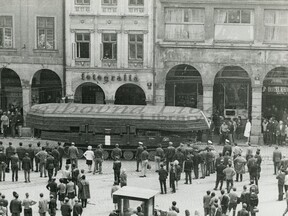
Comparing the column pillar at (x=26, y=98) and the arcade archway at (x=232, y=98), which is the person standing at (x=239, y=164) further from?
the column pillar at (x=26, y=98)

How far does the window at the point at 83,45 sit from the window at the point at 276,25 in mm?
11562

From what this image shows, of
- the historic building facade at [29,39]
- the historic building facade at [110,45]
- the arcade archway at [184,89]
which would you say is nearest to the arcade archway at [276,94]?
the arcade archway at [184,89]

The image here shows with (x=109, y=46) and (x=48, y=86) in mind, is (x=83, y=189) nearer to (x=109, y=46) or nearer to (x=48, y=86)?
(x=109, y=46)

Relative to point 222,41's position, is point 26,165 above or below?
below

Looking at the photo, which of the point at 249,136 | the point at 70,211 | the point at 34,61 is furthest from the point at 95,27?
the point at 70,211

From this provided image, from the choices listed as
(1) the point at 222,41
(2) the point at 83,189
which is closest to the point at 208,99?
(1) the point at 222,41

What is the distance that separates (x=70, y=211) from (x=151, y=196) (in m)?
3.70

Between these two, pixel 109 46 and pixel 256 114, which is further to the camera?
pixel 109 46

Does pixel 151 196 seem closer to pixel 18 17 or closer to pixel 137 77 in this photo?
pixel 137 77

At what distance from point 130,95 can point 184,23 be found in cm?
642

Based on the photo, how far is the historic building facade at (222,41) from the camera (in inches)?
1555

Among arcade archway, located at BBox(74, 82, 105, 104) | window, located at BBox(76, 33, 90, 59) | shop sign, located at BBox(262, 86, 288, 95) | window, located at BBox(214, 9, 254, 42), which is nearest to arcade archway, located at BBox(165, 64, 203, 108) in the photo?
window, located at BBox(214, 9, 254, 42)

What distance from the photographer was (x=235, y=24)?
3981 cm

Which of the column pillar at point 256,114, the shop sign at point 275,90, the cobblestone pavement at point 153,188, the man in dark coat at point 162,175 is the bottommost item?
the cobblestone pavement at point 153,188
